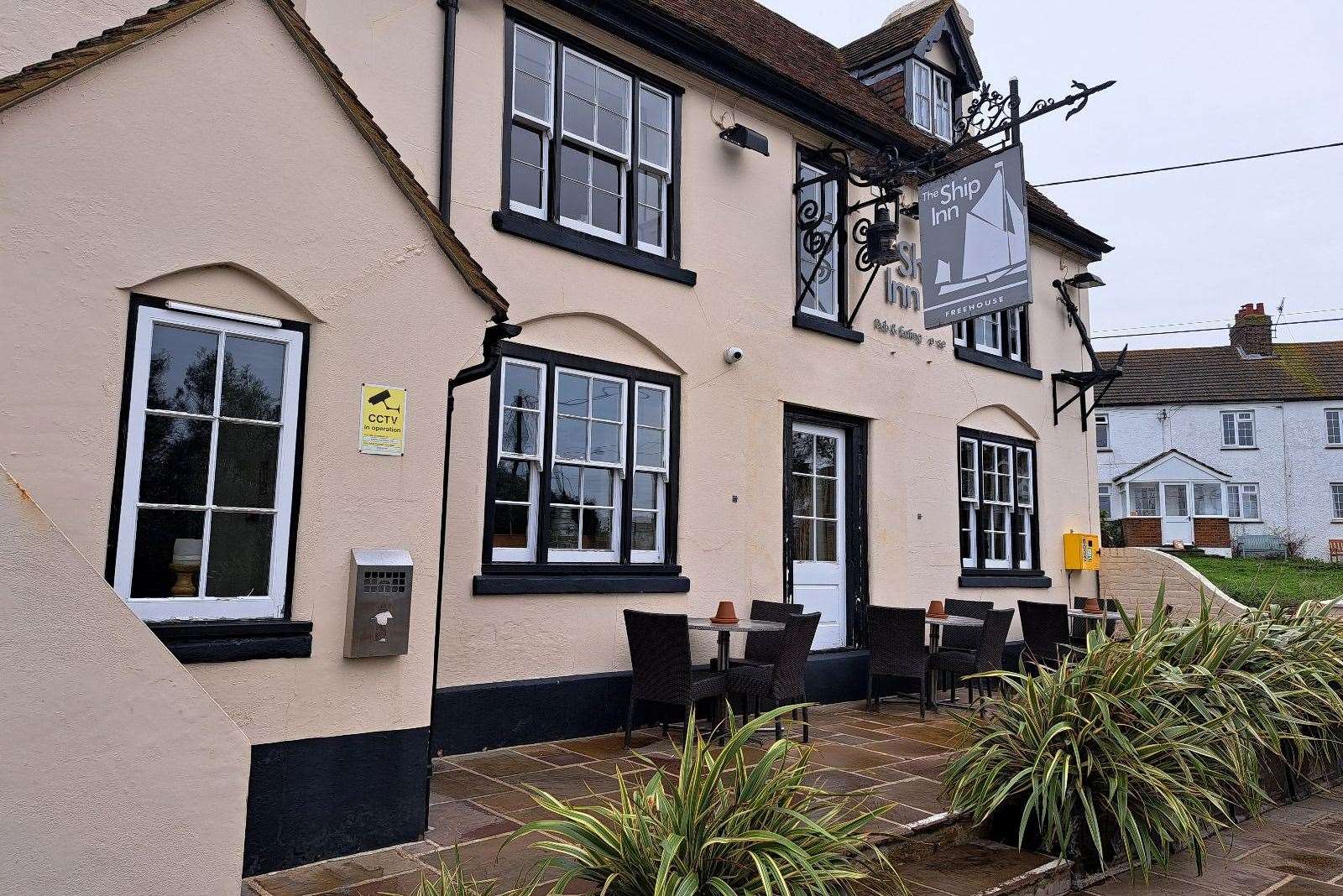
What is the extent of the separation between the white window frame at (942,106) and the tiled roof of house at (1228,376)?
2513 centimetres

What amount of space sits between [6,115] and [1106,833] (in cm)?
599

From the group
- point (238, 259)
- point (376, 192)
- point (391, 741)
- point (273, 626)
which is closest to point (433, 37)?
point (376, 192)

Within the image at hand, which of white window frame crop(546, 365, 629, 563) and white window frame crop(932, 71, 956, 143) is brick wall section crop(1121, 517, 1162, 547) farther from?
white window frame crop(546, 365, 629, 563)

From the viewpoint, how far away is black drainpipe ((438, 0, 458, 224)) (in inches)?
256

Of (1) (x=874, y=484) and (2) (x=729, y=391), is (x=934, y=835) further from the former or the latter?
(1) (x=874, y=484)

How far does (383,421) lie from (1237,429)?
39969mm

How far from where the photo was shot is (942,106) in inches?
506

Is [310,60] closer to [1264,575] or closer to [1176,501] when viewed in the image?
[1264,575]

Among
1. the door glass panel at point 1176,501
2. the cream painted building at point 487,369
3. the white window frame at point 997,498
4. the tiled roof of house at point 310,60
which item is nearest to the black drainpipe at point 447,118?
the cream painted building at point 487,369

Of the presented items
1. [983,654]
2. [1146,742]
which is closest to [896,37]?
[983,654]

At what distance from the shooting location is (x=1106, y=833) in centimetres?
480

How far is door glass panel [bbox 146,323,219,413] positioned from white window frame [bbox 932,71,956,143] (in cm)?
1074

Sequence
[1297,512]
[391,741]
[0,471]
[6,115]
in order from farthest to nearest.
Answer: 1. [1297,512]
2. [391,741]
3. [6,115]
4. [0,471]

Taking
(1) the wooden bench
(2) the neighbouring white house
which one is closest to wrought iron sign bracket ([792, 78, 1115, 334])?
(2) the neighbouring white house
